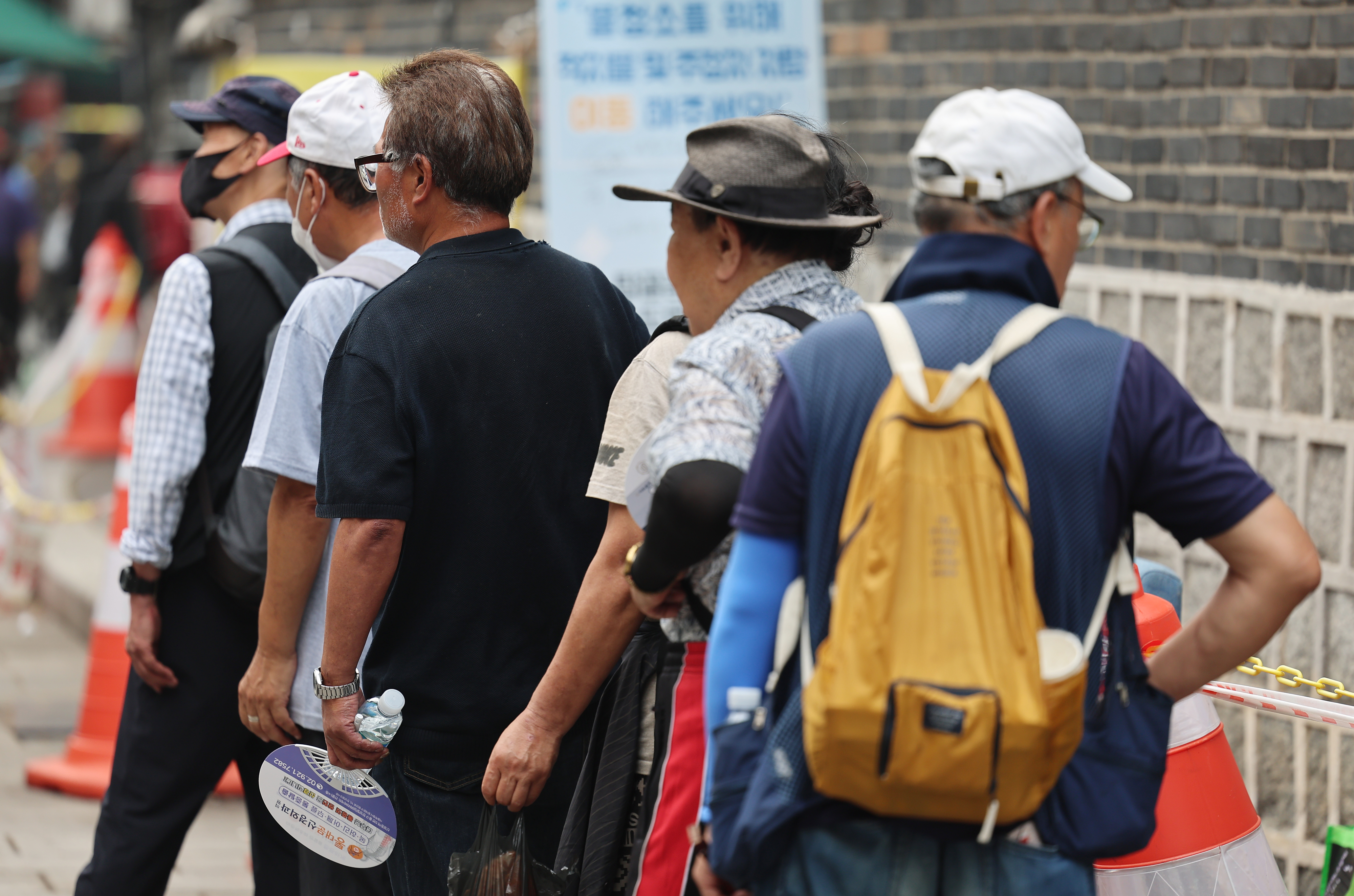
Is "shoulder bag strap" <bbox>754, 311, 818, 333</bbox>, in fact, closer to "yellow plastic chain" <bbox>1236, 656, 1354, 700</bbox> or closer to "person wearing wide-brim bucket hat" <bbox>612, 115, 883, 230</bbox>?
"person wearing wide-brim bucket hat" <bbox>612, 115, 883, 230</bbox>

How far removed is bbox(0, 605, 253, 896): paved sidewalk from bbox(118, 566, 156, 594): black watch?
1.59 meters

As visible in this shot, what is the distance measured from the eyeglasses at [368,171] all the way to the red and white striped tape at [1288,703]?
1.86 m

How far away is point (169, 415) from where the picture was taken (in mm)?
3617

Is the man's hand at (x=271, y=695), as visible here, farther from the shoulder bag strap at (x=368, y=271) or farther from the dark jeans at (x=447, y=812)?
the shoulder bag strap at (x=368, y=271)

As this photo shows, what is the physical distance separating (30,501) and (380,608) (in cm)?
649

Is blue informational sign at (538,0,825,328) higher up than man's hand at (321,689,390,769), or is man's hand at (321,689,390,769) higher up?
blue informational sign at (538,0,825,328)

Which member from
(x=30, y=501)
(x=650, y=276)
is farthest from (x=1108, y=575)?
(x=30, y=501)

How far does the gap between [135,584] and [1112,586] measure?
2.47 meters

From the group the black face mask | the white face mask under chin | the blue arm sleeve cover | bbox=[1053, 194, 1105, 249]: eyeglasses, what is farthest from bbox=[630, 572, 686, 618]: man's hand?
the black face mask

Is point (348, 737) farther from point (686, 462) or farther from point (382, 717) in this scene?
point (686, 462)

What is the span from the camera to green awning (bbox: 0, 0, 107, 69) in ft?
72.2

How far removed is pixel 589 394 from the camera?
3016mm

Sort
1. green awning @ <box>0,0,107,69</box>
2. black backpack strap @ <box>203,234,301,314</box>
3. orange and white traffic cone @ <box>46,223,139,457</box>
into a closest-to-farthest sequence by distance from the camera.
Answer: black backpack strap @ <box>203,234,301,314</box>
orange and white traffic cone @ <box>46,223,139,457</box>
green awning @ <box>0,0,107,69</box>

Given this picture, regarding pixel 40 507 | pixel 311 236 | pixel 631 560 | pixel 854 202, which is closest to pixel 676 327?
pixel 854 202
